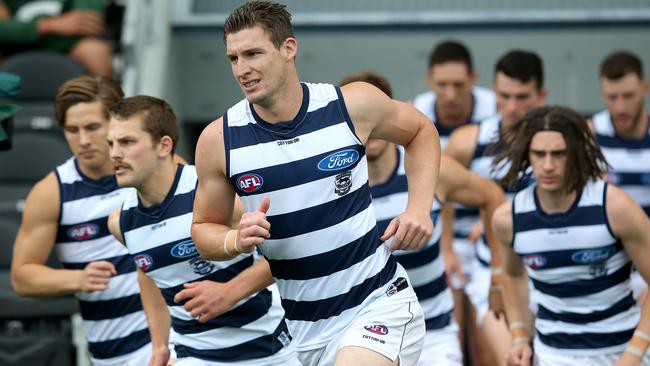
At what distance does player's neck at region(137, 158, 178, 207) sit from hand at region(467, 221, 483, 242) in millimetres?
2889

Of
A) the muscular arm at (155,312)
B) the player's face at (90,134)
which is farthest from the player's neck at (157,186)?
the player's face at (90,134)

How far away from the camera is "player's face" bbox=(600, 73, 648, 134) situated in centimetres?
869

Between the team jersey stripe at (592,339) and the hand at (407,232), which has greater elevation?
the hand at (407,232)

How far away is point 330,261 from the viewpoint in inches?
215

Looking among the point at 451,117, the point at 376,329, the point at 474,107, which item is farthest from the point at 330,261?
the point at 474,107

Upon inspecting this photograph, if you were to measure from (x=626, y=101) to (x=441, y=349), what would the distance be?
2.25 m

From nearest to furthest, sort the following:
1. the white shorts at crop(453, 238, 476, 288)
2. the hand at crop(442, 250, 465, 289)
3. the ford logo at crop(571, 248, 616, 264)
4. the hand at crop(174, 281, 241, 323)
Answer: the hand at crop(174, 281, 241, 323)
the ford logo at crop(571, 248, 616, 264)
the hand at crop(442, 250, 465, 289)
the white shorts at crop(453, 238, 476, 288)

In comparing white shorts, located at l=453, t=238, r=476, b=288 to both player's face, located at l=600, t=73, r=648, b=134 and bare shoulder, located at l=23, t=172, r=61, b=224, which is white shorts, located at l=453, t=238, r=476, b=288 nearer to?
player's face, located at l=600, t=73, r=648, b=134

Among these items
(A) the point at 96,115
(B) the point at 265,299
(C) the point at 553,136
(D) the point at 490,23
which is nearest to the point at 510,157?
(C) the point at 553,136

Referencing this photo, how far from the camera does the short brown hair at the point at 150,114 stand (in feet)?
20.9

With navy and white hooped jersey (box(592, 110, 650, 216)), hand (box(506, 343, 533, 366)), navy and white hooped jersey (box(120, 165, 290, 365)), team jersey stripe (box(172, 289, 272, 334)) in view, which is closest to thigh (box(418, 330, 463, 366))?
hand (box(506, 343, 533, 366))

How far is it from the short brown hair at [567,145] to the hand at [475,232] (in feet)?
4.68

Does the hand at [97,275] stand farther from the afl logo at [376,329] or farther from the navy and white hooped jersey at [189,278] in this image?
the afl logo at [376,329]

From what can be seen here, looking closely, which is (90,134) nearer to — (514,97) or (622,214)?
(622,214)
